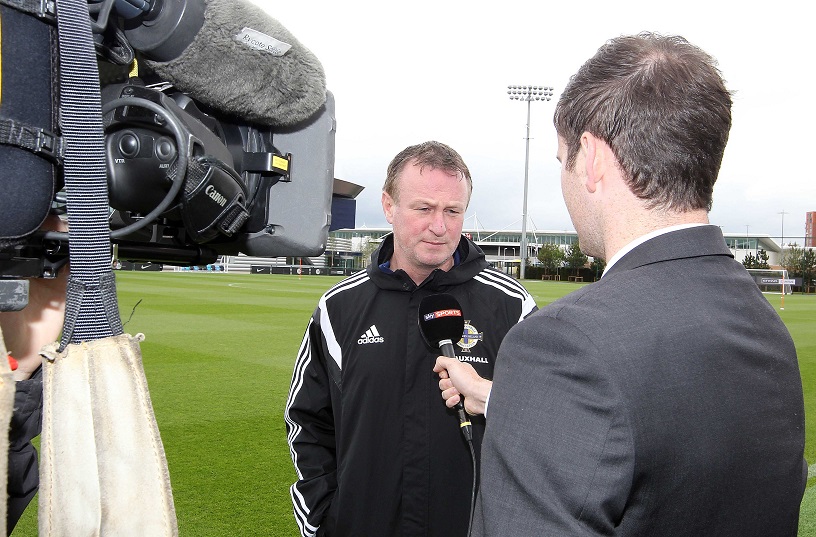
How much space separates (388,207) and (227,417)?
3.93 m

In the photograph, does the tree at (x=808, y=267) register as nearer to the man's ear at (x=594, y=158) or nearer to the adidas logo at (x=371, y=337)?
the adidas logo at (x=371, y=337)

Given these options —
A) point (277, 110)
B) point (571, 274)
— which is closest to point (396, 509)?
point (277, 110)

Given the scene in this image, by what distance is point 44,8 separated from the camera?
3.02ft

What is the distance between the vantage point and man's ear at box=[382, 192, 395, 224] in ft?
9.23

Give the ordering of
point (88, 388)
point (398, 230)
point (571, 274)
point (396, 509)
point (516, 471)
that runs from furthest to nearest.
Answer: point (571, 274) → point (398, 230) → point (396, 509) → point (516, 471) → point (88, 388)

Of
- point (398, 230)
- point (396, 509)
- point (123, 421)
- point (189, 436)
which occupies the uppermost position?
point (398, 230)

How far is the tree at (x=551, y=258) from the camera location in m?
64.5

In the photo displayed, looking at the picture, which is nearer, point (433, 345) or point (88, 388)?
point (88, 388)

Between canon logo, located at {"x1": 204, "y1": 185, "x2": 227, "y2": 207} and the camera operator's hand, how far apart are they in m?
0.36

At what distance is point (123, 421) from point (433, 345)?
1.54 meters

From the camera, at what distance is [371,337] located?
251 centimetres

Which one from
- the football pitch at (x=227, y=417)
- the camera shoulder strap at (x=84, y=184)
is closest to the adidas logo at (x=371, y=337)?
the football pitch at (x=227, y=417)

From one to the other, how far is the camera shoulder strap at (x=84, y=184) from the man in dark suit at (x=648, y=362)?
646 mm

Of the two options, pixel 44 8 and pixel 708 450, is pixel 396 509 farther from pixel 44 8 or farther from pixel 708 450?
pixel 44 8
